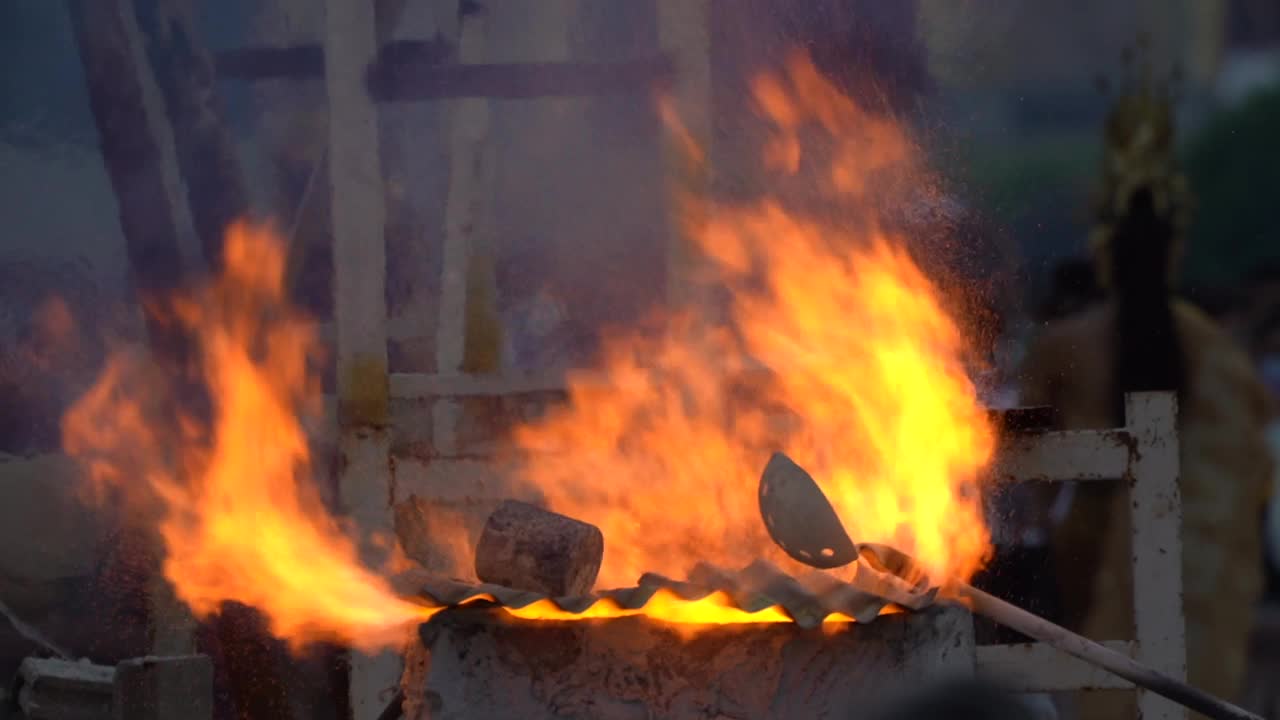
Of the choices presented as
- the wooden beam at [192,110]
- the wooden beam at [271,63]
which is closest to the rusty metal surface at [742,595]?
the wooden beam at [192,110]

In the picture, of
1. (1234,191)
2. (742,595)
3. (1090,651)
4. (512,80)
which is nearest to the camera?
(742,595)

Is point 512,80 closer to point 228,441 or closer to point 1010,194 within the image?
point 228,441

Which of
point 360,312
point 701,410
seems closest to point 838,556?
point 701,410

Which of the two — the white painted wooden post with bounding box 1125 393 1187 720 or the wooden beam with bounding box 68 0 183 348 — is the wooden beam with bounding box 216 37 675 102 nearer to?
the wooden beam with bounding box 68 0 183 348

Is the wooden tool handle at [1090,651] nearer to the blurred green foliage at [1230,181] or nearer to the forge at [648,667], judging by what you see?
the forge at [648,667]

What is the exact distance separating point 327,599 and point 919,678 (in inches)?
63.5

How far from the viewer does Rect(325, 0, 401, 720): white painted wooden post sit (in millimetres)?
4926

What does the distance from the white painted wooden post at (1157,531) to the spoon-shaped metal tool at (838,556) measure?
1.00 meters

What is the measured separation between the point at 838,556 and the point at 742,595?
49cm

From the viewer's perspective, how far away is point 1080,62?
70.6ft

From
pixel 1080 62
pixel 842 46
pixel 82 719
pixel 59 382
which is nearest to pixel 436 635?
pixel 82 719

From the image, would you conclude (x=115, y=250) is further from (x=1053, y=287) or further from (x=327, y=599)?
(x=1053, y=287)

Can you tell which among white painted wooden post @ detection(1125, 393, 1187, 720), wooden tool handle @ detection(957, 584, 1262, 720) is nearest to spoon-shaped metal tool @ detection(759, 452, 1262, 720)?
wooden tool handle @ detection(957, 584, 1262, 720)

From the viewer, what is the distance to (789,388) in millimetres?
5137
